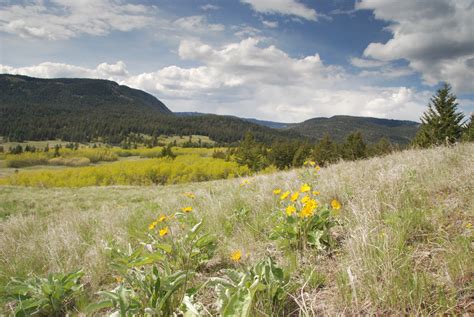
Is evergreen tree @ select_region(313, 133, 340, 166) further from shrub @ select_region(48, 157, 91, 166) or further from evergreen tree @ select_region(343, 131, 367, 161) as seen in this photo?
shrub @ select_region(48, 157, 91, 166)

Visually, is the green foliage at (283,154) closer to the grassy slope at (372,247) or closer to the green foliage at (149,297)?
the grassy slope at (372,247)

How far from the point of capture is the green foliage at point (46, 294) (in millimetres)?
2025

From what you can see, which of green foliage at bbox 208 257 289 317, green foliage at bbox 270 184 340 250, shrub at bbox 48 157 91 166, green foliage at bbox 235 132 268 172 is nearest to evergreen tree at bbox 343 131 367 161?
green foliage at bbox 235 132 268 172

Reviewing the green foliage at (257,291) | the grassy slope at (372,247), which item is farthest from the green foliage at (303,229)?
the green foliage at (257,291)

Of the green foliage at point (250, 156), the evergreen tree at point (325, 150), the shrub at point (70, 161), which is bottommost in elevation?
the shrub at point (70, 161)

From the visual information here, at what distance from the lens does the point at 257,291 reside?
1.67m

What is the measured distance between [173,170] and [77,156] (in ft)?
160

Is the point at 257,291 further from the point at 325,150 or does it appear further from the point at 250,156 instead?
the point at 250,156

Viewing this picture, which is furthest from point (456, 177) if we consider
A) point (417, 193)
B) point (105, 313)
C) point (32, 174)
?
point (32, 174)

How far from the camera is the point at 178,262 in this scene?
239 cm

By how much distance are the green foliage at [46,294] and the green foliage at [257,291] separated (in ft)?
4.64

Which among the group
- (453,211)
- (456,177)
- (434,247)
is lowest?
(434,247)

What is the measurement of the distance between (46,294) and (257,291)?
183cm

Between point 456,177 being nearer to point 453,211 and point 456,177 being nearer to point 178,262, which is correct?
point 453,211
